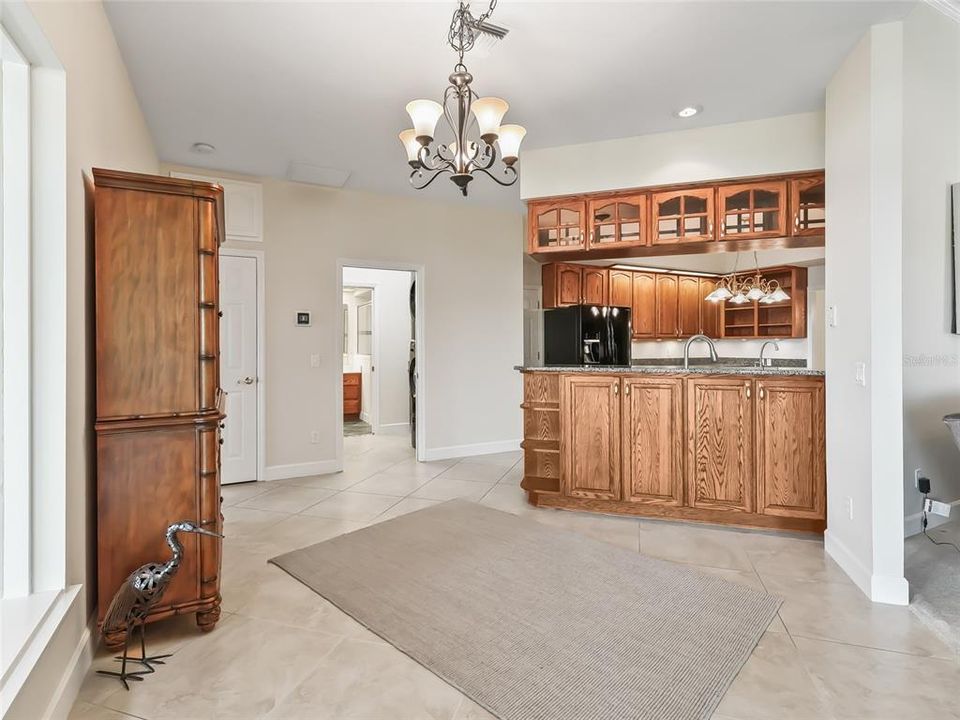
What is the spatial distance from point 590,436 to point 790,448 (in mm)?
1201

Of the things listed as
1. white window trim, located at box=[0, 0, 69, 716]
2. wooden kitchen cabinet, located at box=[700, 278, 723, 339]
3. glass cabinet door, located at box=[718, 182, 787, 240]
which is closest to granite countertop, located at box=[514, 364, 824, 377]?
glass cabinet door, located at box=[718, 182, 787, 240]

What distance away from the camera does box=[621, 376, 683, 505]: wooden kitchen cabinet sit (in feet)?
10.9

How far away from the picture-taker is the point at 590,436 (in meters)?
3.54

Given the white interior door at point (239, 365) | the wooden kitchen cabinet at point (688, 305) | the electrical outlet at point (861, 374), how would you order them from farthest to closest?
the wooden kitchen cabinet at point (688, 305) < the white interior door at point (239, 365) < the electrical outlet at point (861, 374)

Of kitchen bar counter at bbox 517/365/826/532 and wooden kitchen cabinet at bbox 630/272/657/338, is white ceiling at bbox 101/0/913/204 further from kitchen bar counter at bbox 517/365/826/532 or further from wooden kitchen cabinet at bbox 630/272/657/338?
wooden kitchen cabinet at bbox 630/272/657/338

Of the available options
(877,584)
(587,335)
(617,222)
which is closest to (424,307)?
(587,335)

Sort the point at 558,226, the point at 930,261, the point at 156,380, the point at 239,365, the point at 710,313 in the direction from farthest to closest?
the point at 710,313
the point at 239,365
the point at 558,226
the point at 930,261
the point at 156,380

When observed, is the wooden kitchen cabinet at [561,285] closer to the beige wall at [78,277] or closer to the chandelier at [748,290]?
the chandelier at [748,290]

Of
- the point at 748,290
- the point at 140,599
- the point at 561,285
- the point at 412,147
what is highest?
the point at 412,147

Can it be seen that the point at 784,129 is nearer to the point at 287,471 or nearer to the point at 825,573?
the point at 825,573

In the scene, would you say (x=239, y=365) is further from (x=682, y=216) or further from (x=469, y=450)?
(x=682, y=216)

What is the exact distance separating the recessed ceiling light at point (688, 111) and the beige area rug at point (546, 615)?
2695 millimetres

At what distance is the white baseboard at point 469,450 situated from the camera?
5184 millimetres

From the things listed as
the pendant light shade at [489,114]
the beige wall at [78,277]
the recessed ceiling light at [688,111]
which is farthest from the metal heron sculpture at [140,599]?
the recessed ceiling light at [688,111]
